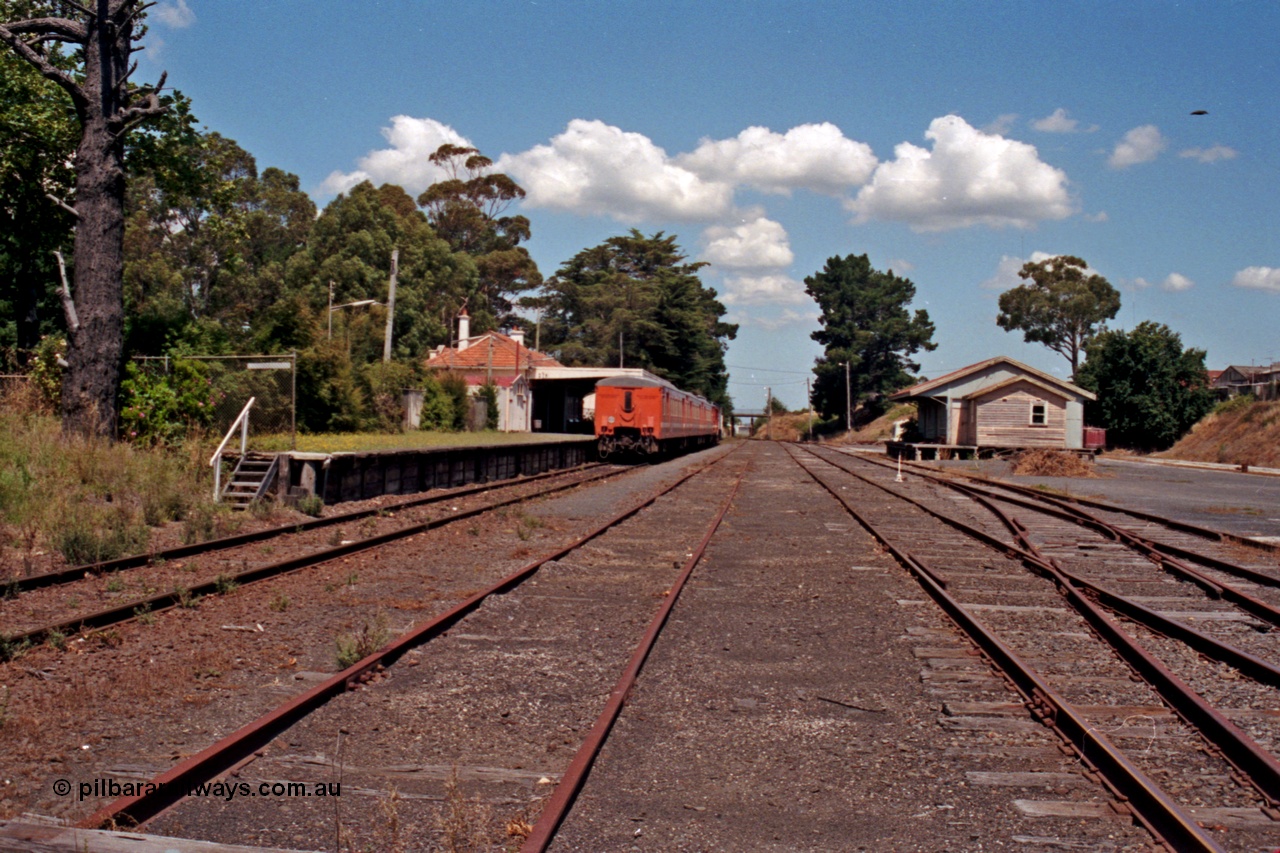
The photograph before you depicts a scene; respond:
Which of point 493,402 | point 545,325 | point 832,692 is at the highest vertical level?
point 545,325

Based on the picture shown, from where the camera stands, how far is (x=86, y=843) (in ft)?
9.46

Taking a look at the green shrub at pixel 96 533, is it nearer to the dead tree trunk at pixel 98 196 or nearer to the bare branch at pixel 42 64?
the dead tree trunk at pixel 98 196

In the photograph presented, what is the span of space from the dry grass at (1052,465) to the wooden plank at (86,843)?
2955cm

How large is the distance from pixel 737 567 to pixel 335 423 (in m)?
18.2

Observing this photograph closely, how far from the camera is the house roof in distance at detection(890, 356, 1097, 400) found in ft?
138

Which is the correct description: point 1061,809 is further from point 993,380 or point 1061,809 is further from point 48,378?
point 993,380

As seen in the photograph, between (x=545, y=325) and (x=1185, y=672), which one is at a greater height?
(x=545, y=325)

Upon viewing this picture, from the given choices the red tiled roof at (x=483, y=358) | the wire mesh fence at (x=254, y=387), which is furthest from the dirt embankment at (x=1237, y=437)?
the wire mesh fence at (x=254, y=387)

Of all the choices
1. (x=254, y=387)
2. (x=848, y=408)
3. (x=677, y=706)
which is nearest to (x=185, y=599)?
(x=677, y=706)

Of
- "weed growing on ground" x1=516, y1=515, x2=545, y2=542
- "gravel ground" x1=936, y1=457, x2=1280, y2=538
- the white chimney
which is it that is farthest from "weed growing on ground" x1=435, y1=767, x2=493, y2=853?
the white chimney

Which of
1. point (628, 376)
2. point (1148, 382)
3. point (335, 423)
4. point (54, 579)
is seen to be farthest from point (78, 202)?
point (1148, 382)

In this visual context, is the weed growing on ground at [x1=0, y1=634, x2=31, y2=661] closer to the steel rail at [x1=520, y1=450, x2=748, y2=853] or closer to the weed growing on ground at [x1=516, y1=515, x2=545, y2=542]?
the steel rail at [x1=520, y1=450, x2=748, y2=853]

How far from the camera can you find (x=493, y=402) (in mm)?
39812

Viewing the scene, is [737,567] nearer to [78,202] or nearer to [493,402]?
[78,202]
